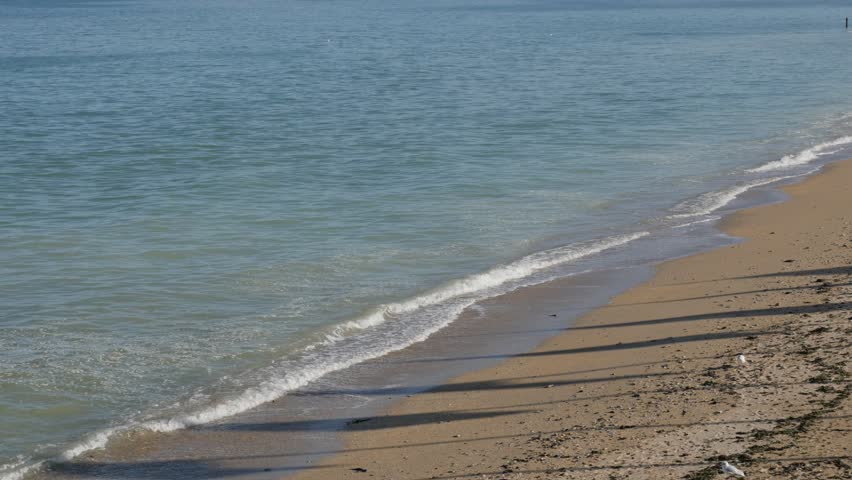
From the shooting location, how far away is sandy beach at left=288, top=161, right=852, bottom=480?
295 inches

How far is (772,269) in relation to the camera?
13.0 m

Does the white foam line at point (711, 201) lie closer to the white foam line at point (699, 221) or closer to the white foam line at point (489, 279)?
the white foam line at point (699, 221)

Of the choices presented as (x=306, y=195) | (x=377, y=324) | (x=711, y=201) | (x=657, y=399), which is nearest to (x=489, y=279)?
(x=377, y=324)

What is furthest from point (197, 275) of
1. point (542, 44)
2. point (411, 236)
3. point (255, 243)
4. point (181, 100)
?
point (542, 44)

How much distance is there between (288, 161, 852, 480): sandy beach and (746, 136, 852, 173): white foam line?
9468 mm

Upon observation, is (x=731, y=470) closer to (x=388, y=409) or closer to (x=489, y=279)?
(x=388, y=409)

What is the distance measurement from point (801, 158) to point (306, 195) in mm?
10358

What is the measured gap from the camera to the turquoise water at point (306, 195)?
36.0ft

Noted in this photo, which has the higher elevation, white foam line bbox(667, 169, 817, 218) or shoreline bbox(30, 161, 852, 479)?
shoreline bbox(30, 161, 852, 479)

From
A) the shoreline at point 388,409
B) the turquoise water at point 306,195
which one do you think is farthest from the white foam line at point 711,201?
the shoreline at point 388,409

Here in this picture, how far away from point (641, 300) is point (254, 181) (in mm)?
10725

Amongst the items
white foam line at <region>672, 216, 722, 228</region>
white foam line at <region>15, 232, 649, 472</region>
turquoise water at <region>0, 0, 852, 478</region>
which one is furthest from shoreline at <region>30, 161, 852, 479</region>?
white foam line at <region>672, 216, 722, 228</region>

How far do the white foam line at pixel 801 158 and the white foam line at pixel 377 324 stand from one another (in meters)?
6.91

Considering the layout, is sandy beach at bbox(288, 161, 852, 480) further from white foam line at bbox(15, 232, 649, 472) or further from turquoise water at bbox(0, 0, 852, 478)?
turquoise water at bbox(0, 0, 852, 478)
